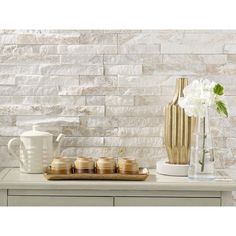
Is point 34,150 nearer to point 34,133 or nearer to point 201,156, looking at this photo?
point 34,133

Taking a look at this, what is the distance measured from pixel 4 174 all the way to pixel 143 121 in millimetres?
890

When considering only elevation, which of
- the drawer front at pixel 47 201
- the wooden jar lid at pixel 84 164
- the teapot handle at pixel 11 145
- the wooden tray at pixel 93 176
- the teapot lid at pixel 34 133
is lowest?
the drawer front at pixel 47 201

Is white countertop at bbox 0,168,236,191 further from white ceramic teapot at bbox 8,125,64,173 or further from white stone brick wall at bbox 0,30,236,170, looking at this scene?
white stone brick wall at bbox 0,30,236,170

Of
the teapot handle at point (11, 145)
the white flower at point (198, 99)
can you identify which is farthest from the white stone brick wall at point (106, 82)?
the white flower at point (198, 99)

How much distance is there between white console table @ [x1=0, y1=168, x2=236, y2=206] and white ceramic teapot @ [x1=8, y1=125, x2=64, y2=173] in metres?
0.31

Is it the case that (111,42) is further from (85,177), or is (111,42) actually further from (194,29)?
(85,177)

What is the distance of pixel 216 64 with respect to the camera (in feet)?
11.5

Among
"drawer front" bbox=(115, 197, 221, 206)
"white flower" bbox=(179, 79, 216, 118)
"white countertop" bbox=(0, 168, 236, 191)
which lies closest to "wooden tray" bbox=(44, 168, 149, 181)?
"white countertop" bbox=(0, 168, 236, 191)

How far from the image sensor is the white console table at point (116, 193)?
2.95 meters

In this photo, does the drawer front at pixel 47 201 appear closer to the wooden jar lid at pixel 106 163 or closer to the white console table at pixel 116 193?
the white console table at pixel 116 193

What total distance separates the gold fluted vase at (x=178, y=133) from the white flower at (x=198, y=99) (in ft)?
0.41

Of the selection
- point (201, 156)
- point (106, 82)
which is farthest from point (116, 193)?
point (106, 82)

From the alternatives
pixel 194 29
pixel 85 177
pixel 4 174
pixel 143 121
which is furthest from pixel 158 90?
pixel 4 174

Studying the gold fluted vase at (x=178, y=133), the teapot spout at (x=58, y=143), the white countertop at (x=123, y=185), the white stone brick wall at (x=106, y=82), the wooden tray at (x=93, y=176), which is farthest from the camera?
the white stone brick wall at (x=106, y=82)
